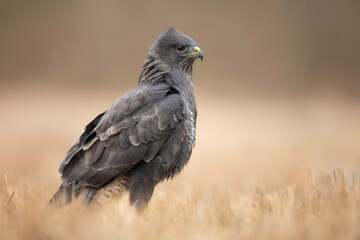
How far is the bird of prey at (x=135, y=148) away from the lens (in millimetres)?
4273

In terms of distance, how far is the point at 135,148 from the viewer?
14.2 ft

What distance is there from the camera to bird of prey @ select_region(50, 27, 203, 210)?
14.0 feet

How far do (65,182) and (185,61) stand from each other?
1.77 m

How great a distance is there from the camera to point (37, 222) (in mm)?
2717

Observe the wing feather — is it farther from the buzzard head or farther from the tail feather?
the buzzard head

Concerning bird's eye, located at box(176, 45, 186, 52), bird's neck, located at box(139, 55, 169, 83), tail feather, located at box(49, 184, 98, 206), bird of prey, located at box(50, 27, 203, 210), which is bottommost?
tail feather, located at box(49, 184, 98, 206)

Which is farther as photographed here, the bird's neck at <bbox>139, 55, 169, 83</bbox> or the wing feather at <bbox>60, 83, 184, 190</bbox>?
the bird's neck at <bbox>139, 55, 169, 83</bbox>

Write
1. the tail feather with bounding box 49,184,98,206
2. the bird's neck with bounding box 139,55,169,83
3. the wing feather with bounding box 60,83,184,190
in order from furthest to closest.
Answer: the bird's neck with bounding box 139,55,169,83 → the wing feather with bounding box 60,83,184,190 → the tail feather with bounding box 49,184,98,206

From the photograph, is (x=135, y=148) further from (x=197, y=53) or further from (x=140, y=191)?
(x=197, y=53)

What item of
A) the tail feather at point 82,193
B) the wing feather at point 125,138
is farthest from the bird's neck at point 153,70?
the tail feather at point 82,193

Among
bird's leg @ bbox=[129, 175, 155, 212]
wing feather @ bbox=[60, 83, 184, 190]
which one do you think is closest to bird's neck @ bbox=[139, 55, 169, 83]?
wing feather @ bbox=[60, 83, 184, 190]

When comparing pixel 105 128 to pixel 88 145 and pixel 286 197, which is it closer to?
pixel 88 145

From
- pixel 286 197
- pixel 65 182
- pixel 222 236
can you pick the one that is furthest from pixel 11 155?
pixel 222 236

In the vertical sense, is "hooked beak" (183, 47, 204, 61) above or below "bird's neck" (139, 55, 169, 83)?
above
